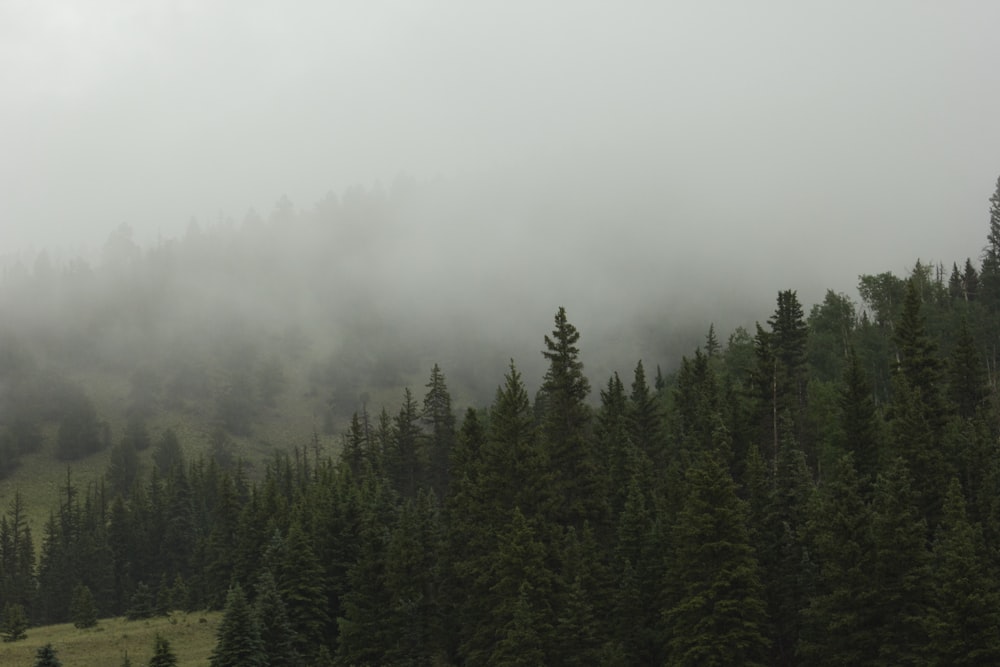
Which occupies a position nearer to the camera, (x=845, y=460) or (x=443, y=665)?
(x=845, y=460)

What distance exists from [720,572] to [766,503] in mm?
10452

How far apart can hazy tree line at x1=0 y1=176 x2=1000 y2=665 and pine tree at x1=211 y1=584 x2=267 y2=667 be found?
16 cm

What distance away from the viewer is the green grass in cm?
6644

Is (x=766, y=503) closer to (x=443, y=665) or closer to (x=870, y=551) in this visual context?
(x=870, y=551)

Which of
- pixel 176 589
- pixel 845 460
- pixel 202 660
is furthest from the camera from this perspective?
pixel 176 589

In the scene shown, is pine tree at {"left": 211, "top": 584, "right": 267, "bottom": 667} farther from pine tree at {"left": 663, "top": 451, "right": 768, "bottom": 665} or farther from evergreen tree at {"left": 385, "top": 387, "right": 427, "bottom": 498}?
evergreen tree at {"left": 385, "top": 387, "right": 427, "bottom": 498}

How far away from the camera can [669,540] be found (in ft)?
171

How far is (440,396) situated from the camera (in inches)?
4149

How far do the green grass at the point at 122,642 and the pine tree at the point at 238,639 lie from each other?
16429mm

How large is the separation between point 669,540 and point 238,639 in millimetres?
28620

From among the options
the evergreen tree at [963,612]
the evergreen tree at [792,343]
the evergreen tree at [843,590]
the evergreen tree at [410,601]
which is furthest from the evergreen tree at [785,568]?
the evergreen tree at [792,343]

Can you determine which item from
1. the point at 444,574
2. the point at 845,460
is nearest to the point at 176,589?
the point at 444,574

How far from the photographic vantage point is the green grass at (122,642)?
218 feet

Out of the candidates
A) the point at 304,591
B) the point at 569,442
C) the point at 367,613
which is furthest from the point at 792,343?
the point at 304,591
